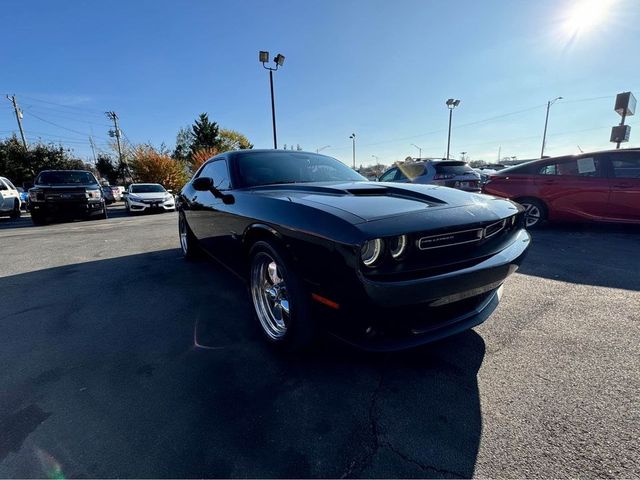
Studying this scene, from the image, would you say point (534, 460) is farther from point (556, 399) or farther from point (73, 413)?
point (73, 413)

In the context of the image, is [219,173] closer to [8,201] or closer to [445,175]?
[445,175]

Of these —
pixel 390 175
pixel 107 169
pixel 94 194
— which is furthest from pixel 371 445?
pixel 107 169

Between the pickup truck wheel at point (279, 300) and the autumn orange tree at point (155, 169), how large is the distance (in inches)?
1175

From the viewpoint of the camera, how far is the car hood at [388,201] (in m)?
1.72

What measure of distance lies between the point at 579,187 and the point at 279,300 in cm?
592

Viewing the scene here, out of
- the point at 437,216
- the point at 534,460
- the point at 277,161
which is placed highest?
the point at 277,161

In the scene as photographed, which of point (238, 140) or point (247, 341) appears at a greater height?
point (238, 140)

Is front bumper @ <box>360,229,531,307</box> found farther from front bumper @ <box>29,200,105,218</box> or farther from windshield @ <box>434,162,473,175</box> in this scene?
front bumper @ <box>29,200,105,218</box>

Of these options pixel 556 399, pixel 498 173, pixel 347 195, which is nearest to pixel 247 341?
pixel 347 195

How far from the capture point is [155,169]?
1102 inches

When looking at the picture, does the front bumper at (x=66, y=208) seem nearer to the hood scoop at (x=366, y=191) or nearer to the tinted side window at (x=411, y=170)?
the tinted side window at (x=411, y=170)

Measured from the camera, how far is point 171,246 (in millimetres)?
5789

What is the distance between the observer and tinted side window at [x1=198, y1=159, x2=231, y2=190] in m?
3.10

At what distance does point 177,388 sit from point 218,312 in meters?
1.02
